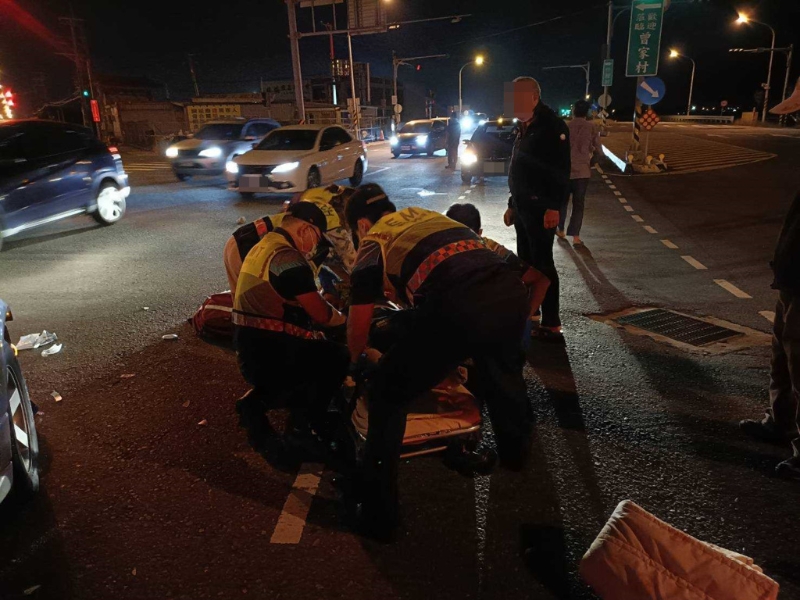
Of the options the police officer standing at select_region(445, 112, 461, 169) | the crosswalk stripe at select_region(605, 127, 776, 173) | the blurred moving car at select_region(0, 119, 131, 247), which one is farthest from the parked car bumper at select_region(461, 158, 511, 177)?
the blurred moving car at select_region(0, 119, 131, 247)

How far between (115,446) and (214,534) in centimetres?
120

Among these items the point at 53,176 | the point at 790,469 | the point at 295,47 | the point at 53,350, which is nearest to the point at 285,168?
the point at 53,176

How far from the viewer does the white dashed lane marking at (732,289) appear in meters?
6.11

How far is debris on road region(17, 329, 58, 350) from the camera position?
204 inches

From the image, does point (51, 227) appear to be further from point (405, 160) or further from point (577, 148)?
point (405, 160)

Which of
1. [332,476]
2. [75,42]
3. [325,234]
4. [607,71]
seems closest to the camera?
[332,476]

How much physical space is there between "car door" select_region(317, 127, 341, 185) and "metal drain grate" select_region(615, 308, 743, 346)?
1020cm

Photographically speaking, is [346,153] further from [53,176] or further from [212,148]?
[53,176]

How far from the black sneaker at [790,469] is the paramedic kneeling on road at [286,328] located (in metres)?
2.41

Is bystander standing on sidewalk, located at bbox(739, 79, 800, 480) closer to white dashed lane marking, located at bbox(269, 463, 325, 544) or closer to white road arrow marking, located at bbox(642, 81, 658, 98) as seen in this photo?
white dashed lane marking, located at bbox(269, 463, 325, 544)

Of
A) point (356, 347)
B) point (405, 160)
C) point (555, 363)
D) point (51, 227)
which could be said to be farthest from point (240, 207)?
point (405, 160)

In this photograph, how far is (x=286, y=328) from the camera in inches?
131

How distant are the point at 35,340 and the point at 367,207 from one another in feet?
12.9

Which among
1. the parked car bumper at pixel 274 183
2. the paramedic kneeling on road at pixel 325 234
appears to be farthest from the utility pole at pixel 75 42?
the paramedic kneeling on road at pixel 325 234
